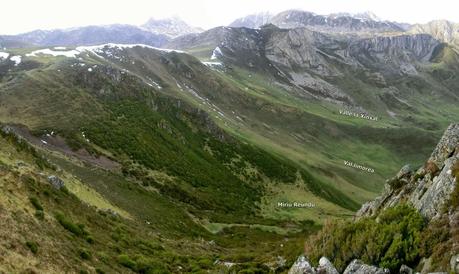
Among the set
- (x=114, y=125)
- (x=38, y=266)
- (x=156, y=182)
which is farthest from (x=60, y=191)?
(x=114, y=125)

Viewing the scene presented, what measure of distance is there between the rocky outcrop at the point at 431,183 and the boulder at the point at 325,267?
260 inches

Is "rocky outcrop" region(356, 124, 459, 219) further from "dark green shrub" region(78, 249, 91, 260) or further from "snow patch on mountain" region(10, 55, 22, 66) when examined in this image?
"snow patch on mountain" region(10, 55, 22, 66)

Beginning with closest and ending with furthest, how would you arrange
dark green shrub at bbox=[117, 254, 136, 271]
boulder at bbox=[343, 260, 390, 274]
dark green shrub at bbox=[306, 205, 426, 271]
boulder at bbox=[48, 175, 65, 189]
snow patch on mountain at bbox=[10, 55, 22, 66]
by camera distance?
boulder at bbox=[343, 260, 390, 274]
dark green shrub at bbox=[306, 205, 426, 271]
dark green shrub at bbox=[117, 254, 136, 271]
boulder at bbox=[48, 175, 65, 189]
snow patch on mountain at bbox=[10, 55, 22, 66]

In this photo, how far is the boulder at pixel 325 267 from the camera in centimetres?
2675

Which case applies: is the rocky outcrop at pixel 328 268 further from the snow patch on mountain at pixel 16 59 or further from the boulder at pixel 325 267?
the snow patch on mountain at pixel 16 59

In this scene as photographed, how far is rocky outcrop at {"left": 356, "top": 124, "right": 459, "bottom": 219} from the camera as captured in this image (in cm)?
2816

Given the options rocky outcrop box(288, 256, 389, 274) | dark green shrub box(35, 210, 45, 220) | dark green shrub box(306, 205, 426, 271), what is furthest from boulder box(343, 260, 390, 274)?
dark green shrub box(35, 210, 45, 220)

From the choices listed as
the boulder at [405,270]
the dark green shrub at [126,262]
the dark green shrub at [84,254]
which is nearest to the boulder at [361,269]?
the boulder at [405,270]

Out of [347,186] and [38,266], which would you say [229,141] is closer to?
[347,186]

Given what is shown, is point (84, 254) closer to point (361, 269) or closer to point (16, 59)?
point (361, 269)

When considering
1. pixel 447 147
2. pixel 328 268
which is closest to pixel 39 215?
pixel 328 268

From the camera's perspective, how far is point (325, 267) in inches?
1063

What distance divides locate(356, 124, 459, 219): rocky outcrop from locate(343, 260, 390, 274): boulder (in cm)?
529

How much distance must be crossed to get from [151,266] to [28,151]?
29.3 metres
